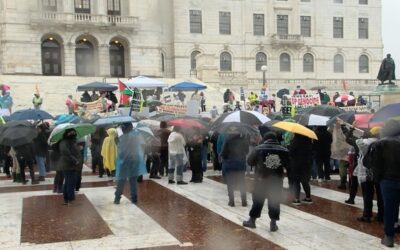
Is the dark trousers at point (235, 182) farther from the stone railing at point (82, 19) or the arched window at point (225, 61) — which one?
the arched window at point (225, 61)

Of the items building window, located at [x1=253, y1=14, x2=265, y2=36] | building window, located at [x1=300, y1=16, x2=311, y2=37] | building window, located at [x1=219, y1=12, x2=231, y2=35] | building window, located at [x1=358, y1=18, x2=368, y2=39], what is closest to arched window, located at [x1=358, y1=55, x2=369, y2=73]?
building window, located at [x1=358, y1=18, x2=368, y2=39]

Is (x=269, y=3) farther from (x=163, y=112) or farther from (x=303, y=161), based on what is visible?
(x=303, y=161)

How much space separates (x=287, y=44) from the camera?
57.3 metres

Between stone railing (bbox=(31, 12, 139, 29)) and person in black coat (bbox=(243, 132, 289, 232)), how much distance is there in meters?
39.0

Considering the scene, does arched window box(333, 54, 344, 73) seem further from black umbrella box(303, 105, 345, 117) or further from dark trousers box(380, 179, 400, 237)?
dark trousers box(380, 179, 400, 237)

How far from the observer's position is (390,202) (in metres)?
7.59

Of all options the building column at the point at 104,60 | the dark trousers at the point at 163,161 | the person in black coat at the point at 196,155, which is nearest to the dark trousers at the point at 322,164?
the person in black coat at the point at 196,155

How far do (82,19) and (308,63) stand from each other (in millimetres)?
25740

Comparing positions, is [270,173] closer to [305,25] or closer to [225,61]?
[225,61]

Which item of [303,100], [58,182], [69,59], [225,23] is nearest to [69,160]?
[58,182]

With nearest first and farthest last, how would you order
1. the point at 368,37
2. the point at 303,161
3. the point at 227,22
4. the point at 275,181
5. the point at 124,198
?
1. the point at 275,181
2. the point at 303,161
3. the point at 124,198
4. the point at 227,22
5. the point at 368,37

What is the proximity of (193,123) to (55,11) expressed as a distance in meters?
36.0

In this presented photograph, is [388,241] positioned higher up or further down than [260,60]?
A: further down

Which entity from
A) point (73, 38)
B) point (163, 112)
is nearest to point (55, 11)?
point (73, 38)
